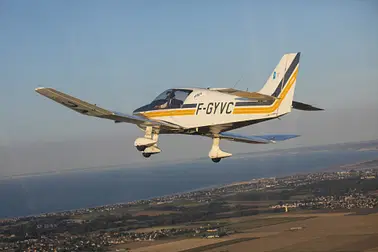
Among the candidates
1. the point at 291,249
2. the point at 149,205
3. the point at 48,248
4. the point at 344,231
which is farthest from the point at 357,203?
the point at 48,248

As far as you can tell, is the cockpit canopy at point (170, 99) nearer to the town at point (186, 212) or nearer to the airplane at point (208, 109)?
the airplane at point (208, 109)

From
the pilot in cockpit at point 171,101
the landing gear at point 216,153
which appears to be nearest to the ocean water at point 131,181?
the landing gear at point 216,153

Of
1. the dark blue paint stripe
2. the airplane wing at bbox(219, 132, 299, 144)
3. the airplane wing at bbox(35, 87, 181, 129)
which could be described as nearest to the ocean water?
the airplane wing at bbox(219, 132, 299, 144)

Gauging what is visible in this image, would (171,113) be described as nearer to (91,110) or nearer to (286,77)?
(91,110)

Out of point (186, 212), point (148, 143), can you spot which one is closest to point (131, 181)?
point (186, 212)

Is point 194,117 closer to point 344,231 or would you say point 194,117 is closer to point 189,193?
point 344,231
